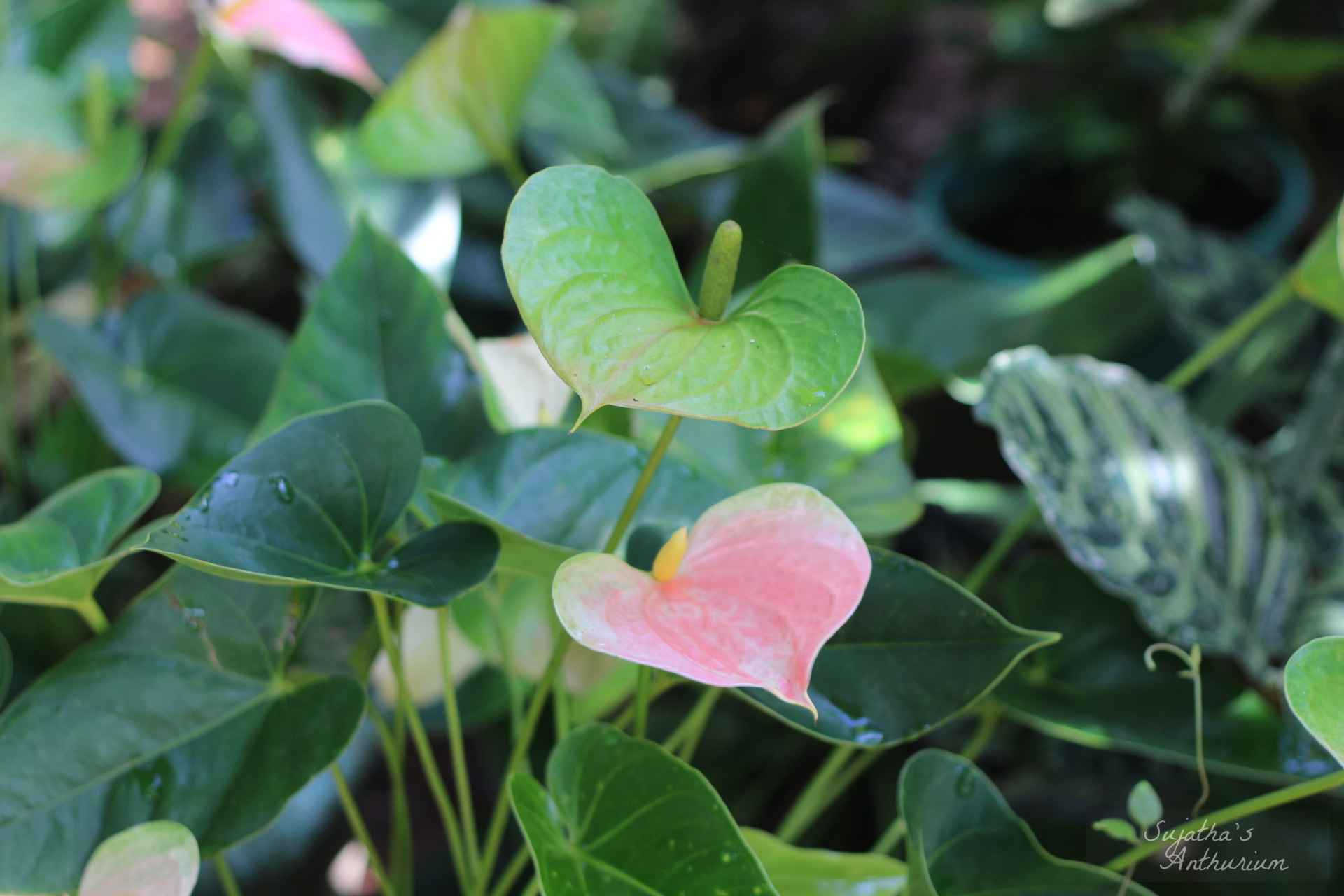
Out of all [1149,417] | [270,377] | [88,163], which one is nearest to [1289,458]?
[1149,417]

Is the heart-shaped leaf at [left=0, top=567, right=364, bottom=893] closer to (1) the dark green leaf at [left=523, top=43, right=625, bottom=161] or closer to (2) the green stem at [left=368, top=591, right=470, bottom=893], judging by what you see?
(2) the green stem at [left=368, top=591, right=470, bottom=893]

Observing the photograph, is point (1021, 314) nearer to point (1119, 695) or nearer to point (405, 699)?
point (1119, 695)

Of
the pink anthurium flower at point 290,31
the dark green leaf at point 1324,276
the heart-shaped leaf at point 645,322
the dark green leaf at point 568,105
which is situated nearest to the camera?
the heart-shaped leaf at point 645,322

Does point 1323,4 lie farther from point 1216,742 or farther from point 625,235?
point 625,235

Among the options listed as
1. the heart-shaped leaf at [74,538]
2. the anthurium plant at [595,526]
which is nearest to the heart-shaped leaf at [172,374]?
the anthurium plant at [595,526]

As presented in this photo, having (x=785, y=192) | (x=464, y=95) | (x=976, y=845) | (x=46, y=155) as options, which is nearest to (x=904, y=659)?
(x=976, y=845)

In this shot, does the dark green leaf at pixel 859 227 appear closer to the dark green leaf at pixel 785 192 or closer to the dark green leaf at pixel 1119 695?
the dark green leaf at pixel 785 192

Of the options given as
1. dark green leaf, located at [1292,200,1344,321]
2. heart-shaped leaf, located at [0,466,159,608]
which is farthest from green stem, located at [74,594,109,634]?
dark green leaf, located at [1292,200,1344,321]
